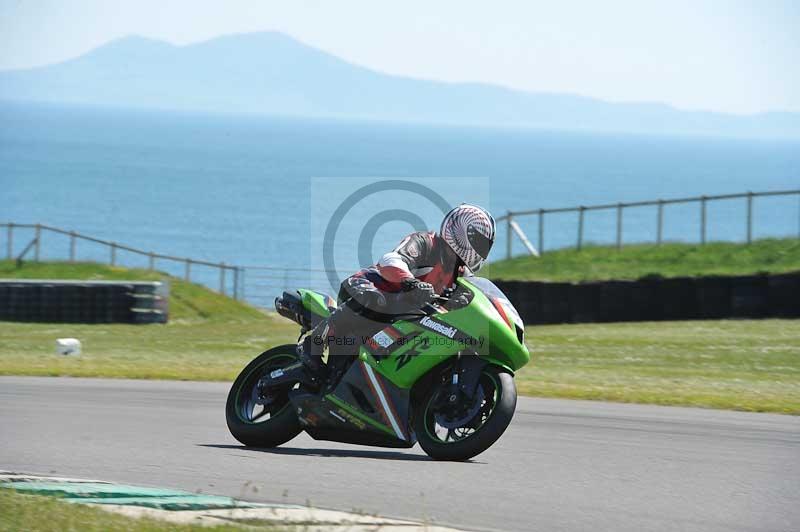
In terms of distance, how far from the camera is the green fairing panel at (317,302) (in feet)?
26.6

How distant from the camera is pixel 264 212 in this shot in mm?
122125

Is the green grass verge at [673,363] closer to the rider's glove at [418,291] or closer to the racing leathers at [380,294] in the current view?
the racing leathers at [380,294]

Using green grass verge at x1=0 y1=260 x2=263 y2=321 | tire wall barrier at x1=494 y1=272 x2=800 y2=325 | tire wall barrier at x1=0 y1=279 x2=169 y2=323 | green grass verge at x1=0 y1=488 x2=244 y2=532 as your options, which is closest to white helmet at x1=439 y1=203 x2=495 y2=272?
green grass verge at x1=0 y1=488 x2=244 y2=532

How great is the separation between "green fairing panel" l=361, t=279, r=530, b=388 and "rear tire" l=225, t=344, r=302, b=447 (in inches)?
35.2

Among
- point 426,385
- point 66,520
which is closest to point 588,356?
point 426,385

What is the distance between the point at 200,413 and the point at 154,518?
421cm

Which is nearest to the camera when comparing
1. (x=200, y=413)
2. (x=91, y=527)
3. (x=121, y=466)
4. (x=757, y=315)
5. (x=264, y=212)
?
(x=91, y=527)

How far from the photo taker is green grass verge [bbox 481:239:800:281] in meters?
24.0

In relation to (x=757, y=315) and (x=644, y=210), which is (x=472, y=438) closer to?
(x=757, y=315)

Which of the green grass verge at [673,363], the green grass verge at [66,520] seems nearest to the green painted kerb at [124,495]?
the green grass verge at [66,520]

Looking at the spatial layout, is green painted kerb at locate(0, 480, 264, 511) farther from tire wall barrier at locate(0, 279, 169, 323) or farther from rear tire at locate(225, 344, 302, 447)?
tire wall barrier at locate(0, 279, 169, 323)

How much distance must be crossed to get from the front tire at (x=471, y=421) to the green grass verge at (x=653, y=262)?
15.8 metres

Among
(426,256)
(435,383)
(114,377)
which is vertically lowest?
(114,377)

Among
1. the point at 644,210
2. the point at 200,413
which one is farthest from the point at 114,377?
the point at 644,210
